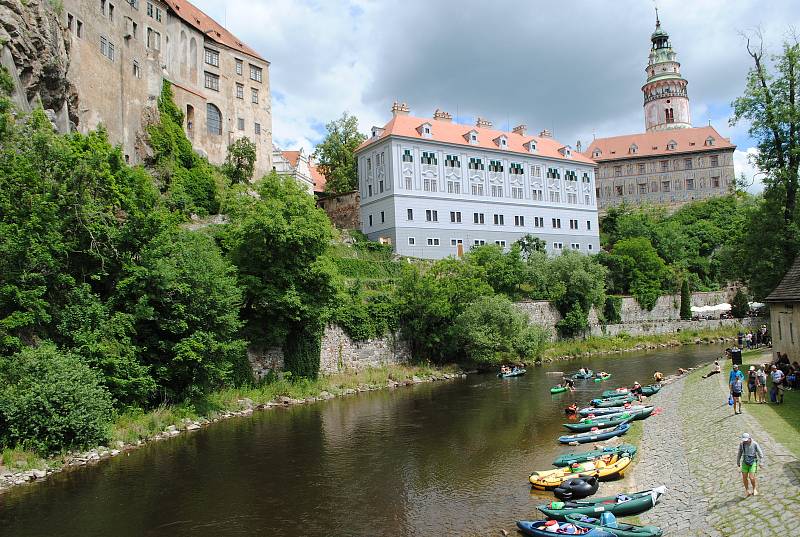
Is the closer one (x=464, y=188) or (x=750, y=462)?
(x=750, y=462)

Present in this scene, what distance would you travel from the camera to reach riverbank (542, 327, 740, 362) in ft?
155

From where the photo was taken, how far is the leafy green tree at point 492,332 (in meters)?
39.1

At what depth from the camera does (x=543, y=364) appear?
43.5 metres

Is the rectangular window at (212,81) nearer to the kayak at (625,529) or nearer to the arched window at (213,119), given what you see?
the arched window at (213,119)

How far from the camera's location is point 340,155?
6250 cm

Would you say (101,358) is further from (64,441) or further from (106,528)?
(106,528)

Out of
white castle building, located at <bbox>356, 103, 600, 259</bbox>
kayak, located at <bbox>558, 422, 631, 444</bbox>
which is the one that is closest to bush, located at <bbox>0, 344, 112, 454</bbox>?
kayak, located at <bbox>558, 422, 631, 444</bbox>

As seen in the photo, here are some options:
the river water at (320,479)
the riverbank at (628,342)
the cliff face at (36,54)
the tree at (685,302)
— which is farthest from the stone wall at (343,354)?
the tree at (685,302)

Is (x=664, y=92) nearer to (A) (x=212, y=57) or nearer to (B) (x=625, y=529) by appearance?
(A) (x=212, y=57)

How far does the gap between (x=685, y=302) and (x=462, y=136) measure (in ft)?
90.4

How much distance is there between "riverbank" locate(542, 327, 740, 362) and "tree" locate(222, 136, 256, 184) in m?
28.1

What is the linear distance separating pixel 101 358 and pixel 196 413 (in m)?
5.26

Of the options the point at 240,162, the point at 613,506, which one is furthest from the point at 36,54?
the point at 613,506

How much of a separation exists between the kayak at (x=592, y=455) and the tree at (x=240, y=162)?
38160 millimetres
